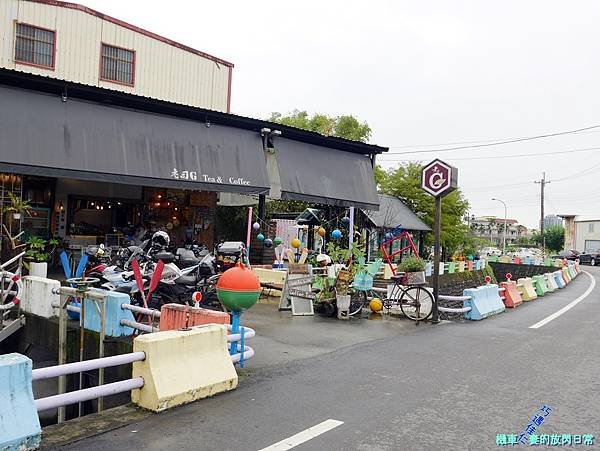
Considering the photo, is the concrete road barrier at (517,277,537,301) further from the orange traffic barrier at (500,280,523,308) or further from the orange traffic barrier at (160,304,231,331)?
the orange traffic barrier at (160,304,231,331)

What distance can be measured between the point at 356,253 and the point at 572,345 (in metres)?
4.77

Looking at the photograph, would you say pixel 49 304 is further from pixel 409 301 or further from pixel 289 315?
pixel 409 301

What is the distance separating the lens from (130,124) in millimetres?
12039

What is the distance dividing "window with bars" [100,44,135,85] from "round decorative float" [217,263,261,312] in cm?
1448

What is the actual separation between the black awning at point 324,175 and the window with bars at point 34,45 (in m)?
8.32

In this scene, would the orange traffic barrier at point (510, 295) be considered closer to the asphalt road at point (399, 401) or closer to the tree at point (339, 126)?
the asphalt road at point (399, 401)

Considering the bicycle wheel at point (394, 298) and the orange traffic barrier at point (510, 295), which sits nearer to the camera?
the bicycle wheel at point (394, 298)

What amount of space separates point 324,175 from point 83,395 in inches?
463

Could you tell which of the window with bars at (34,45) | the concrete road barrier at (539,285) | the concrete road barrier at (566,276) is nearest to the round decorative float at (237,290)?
the window with bars at (34,45)

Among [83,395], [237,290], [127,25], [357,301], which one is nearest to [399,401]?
[237,290]

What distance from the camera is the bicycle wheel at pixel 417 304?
37.4 feet

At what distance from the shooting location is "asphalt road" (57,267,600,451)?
462 centimetres

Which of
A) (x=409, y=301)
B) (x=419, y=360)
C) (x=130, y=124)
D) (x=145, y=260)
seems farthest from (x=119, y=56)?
(x=419, y=360)

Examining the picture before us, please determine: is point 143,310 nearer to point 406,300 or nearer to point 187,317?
point 187,317
